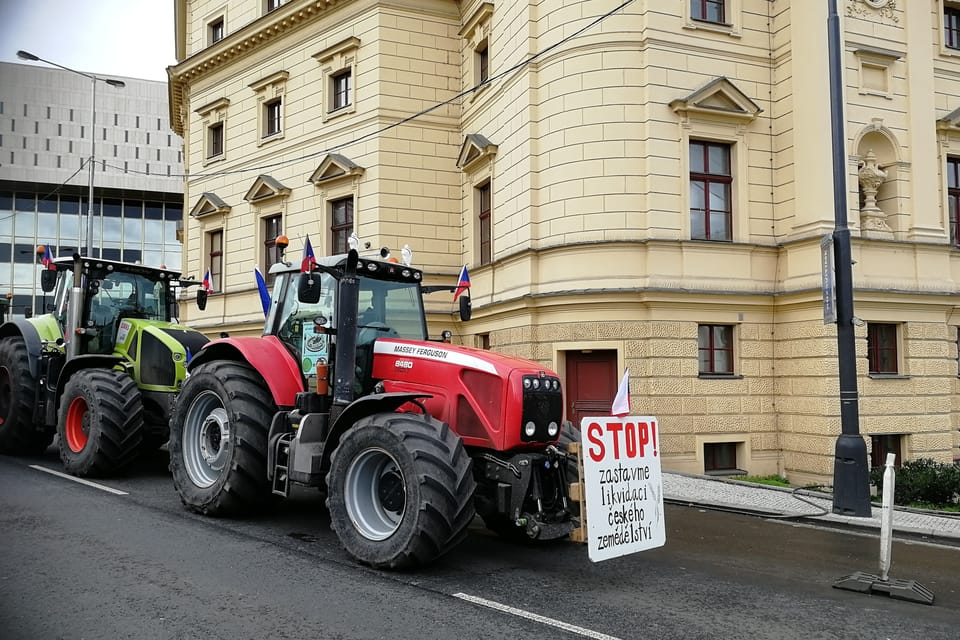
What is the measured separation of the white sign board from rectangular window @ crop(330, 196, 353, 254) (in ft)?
51.2

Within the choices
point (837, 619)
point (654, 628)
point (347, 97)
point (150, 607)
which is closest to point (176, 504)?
point (150, 607)

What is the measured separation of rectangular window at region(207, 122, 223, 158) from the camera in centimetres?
2570

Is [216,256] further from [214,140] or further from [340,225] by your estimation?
[340,225]

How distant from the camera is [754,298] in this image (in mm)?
15242

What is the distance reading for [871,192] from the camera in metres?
15.6

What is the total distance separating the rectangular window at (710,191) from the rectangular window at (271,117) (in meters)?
13.1

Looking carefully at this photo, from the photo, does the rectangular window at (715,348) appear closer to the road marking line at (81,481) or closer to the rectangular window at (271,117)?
the road marking line at (81,481)

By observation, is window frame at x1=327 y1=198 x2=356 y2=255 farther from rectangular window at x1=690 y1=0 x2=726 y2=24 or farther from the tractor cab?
the tractor cab

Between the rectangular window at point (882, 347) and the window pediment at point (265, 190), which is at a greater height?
the window pediment at point (265, 190)

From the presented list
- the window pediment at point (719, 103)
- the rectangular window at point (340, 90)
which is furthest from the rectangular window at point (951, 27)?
the rectangular window at point (340, 90)

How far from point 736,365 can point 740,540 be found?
693cm

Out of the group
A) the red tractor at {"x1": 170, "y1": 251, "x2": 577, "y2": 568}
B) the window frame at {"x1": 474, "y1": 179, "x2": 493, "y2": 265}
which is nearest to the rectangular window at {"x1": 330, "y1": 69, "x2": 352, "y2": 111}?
the window frame at {"x1": 474, "y1": 179, "x2": 493, "y2": 265}

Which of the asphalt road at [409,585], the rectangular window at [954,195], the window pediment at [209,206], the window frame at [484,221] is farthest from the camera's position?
the window pediment at [209,206]

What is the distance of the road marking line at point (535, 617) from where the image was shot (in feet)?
17.3
